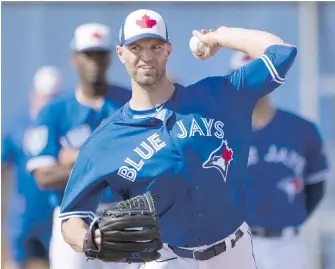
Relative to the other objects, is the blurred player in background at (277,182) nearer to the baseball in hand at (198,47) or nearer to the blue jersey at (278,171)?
the blue jersey at (278,171)

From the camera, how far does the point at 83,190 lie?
17.3ft

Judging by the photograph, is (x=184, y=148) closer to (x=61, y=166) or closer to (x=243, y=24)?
(x=61, y=166)

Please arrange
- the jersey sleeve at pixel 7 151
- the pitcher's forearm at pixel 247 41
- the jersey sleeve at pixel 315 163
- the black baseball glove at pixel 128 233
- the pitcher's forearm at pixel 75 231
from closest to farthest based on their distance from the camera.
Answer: the black baseball glove at pixel 128 233 → the pitcher's forearm at pixel 75 231 → the pitcher's forearm at pixel 247 41 → the jersey sleeve at pixel 315 163 → the jersey sleeve at pixel 7 151

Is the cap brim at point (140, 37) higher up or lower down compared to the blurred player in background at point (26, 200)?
higher up

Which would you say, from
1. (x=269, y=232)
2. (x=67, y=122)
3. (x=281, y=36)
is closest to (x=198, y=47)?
(x=67, y=122)

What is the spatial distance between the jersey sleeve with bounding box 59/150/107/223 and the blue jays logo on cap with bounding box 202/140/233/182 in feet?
1.65

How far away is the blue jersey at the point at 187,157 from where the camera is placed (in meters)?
5.29

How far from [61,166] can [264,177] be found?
59.0 inches

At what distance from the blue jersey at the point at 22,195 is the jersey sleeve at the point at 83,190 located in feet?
12.6

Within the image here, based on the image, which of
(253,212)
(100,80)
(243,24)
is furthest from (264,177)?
(243,24)

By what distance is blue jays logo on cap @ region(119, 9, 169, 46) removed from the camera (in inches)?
211

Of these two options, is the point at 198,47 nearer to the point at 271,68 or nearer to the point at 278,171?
the point at 271,68

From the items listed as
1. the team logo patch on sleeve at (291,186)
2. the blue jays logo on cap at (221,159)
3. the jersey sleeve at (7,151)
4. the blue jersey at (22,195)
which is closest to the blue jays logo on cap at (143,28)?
the blue jays logo on cap at (221,159)

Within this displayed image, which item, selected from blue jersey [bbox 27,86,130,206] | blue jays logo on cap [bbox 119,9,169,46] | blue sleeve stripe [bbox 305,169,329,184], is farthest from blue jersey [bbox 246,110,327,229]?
blue jays logo on cap [bbox 119,9,169,46]
